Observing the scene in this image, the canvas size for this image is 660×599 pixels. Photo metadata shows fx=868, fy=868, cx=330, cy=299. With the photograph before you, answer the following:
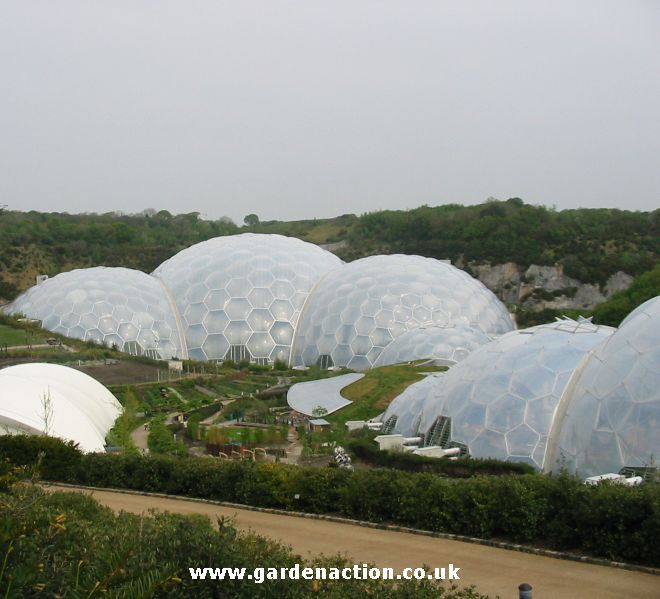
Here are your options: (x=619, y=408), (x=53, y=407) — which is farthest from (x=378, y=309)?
(x=619, y=408)

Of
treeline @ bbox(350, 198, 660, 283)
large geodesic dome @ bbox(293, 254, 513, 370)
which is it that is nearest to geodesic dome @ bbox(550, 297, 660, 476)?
large geodesic dome @ bbox(293, 254, 513, 370)

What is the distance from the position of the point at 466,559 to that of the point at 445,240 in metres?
69.6

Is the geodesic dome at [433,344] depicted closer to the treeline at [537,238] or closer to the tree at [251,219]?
the treeline at [537,238]

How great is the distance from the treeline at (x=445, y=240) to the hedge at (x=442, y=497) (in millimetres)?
54067

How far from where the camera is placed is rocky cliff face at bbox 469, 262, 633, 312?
2488 inches

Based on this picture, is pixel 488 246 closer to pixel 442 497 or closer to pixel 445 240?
pixel 445 240

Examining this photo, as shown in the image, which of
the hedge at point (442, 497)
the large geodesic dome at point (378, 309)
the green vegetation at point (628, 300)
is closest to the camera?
the hedge at point (442, 497)

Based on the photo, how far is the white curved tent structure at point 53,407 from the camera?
19.0m

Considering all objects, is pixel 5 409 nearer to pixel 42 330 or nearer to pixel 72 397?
pixel 72 397

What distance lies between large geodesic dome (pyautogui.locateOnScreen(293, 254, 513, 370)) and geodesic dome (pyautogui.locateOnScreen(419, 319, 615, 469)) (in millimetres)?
19445

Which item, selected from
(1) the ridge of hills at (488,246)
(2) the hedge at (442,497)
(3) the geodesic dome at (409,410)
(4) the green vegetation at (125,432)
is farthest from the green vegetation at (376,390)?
(1) the ridge of hills at (488,246)

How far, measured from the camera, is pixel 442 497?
36.3ft

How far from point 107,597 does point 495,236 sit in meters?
68.7

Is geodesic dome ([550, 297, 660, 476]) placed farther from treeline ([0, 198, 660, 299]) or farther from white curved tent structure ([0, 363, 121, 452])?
treeline ([0, 198, 660, 299])
